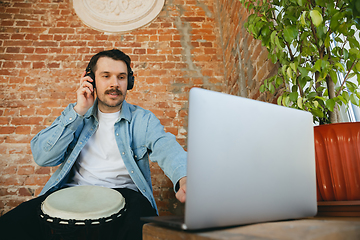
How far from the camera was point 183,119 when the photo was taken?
3.05m

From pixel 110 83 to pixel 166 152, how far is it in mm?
719

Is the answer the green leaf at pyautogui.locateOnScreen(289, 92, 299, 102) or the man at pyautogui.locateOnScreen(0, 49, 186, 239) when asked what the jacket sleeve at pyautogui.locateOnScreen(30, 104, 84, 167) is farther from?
the green leaf at pyautogui.locateOnScreen(289, 92, 299, 102)

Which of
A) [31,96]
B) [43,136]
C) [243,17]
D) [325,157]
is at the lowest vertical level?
[325,157]

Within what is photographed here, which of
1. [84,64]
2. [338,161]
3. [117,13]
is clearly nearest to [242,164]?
[338,161]

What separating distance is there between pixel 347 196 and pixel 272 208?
628 mm

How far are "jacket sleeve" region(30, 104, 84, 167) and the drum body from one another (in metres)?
0.48

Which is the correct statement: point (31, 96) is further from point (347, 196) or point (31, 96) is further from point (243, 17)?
point (347, 196)

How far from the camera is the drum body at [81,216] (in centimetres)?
97

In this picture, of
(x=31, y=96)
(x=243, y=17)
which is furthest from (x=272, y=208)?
(x=31, y=96)

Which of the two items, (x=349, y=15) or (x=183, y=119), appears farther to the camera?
(x=183, y=119)

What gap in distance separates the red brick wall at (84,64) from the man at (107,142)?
1.18 m

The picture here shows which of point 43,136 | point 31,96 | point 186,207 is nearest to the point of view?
point 186,207

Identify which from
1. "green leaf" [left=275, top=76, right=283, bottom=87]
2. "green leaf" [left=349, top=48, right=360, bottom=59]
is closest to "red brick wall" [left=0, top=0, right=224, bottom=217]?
"green leaf" [left=275, top=76, right=283, bottom=87]

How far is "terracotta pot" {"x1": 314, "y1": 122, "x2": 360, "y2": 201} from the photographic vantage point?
1009 mm
